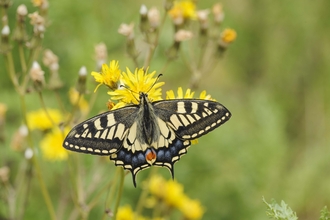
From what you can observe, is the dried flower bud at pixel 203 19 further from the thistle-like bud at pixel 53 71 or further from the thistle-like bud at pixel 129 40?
the thistle-like bud at pixel 53 71

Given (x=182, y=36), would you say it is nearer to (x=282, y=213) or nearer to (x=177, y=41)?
(x=177, y=41)

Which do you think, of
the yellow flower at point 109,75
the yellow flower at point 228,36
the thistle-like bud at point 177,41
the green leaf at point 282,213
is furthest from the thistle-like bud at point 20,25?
the green leaf at point 282,213

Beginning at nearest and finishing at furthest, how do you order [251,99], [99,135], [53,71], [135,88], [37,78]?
[99,135], [135,88], [37,78], [53,71], [251,99]

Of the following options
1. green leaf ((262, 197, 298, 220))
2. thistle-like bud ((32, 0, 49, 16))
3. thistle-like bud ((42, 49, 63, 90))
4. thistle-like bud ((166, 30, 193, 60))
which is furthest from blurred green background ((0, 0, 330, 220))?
green leaf ((262, 197, 298, 220))

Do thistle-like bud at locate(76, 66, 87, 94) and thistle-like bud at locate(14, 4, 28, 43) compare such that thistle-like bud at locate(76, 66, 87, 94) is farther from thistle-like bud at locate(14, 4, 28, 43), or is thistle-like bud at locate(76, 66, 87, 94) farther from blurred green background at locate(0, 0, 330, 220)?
blurred green background at locate(0, 0, 330, 220)

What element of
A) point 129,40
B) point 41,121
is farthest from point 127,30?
point 41,121

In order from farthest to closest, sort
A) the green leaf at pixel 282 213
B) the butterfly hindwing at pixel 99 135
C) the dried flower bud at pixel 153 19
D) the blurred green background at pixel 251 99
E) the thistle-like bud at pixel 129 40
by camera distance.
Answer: the blurred green background at pixel 251 99, the dried flower bud at pixel 153 19, the thistle-like bud at pixel 129 40, the butterfly hindwing at pixel 99 135, the green leaf at pixel 282 213
